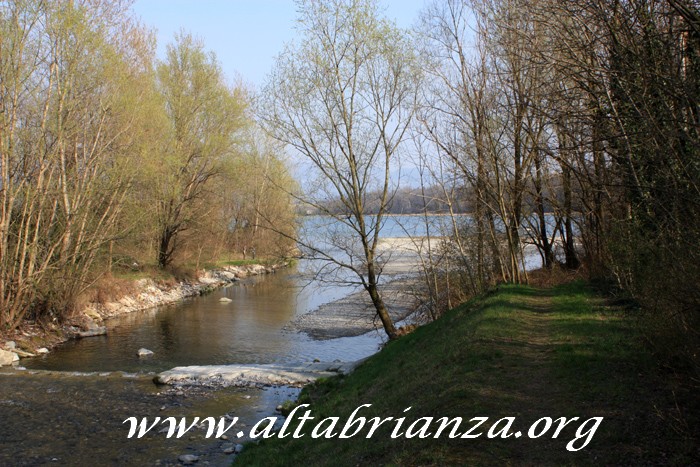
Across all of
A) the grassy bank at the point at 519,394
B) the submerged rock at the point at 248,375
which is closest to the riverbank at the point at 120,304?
the submerged rock at the point at 248,375

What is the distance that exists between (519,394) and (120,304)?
21.7 meters

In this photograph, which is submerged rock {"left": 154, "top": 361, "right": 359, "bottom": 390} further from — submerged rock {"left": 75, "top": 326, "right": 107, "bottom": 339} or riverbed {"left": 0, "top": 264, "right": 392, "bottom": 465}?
submerged rock {"left": 75, "top": 326, "right": 107, "bottom": 339}

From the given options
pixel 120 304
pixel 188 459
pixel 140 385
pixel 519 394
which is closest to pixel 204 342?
pixel 140 385

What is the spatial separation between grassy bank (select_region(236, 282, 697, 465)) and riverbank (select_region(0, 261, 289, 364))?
24.9 ft

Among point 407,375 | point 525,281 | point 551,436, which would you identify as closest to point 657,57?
point 551,436

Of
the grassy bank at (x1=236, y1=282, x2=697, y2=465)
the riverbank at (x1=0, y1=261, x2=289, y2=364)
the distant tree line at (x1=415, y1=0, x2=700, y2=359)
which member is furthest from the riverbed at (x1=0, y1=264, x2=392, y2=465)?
the distant tree line at (x1=415, y1=0, x2=700, y2=359)

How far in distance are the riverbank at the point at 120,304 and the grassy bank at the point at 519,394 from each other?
758cm

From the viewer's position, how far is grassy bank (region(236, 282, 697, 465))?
483 cm

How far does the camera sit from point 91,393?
1219 cm

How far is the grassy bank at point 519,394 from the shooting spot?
4832 millimetres

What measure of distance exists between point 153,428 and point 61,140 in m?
11.3

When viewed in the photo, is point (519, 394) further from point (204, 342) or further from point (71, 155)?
point (71, 155)

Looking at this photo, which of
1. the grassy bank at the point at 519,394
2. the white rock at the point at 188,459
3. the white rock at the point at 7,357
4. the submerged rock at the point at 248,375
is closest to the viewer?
the grassy bank at the point at 519,394

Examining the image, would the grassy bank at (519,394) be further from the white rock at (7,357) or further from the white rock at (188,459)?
the white rock at (7,357)
